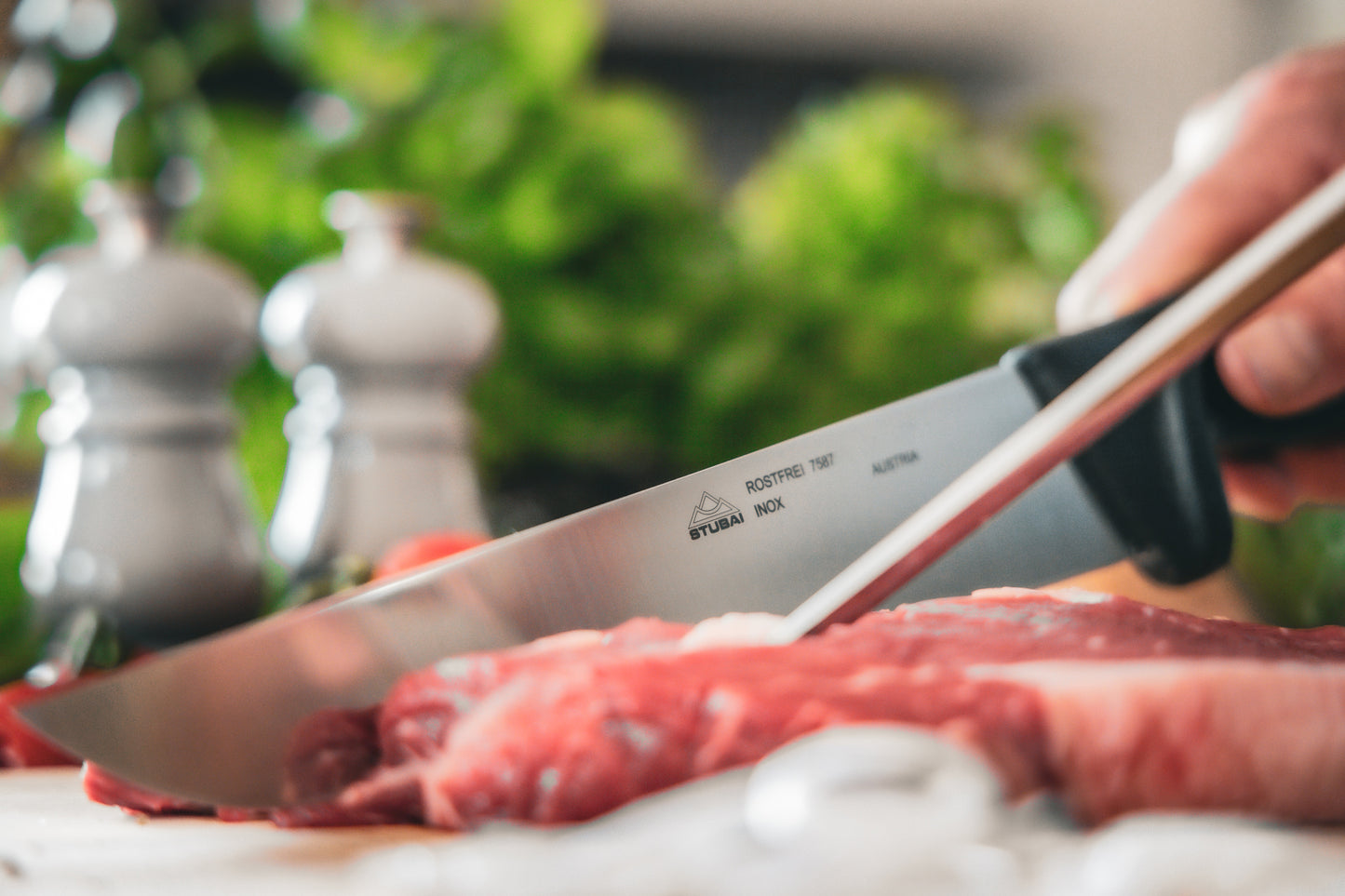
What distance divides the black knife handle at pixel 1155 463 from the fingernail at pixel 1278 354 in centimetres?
2

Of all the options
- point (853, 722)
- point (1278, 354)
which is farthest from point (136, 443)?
point (1278, 354)

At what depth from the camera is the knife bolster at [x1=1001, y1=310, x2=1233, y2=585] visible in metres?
0.57

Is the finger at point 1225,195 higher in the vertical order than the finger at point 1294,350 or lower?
higher

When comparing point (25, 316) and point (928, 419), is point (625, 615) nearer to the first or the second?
point (928, 419)

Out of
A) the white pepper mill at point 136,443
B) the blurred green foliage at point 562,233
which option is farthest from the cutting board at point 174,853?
the blurred green foliage at point 562,233

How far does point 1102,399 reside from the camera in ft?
1.54

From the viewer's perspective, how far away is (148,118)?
0.98 meters

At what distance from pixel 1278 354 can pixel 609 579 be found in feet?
1.23

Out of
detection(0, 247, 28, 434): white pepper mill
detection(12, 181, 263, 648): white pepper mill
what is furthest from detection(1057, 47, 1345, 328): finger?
detection(0, 247, 28, 434): white pepper mill

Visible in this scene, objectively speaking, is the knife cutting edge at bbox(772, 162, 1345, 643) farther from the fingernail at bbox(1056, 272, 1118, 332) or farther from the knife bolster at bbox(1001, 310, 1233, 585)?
the fingernail at bbox(1056, 272, 1118, 332)

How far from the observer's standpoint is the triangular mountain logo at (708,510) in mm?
534

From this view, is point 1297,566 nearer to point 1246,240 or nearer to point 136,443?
point 1246,240

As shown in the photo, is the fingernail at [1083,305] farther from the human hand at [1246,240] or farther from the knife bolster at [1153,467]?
the knife bolster at [1153,467]

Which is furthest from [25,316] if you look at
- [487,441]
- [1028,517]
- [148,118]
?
[1028,517]
